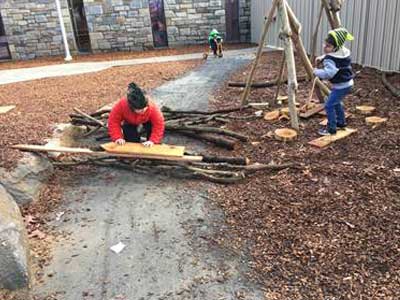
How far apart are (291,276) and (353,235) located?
718mm

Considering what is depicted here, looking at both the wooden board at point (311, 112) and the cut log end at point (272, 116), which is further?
the cut log end at point (272, 116)

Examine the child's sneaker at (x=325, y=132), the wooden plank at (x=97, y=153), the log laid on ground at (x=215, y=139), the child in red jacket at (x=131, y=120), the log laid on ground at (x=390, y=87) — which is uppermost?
the child in red jacket at (x=131, y=120)

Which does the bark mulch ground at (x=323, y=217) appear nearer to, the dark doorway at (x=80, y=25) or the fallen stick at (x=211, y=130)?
the fallen stick at (x=211, y=130)

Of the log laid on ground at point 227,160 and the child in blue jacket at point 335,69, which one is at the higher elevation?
the child in blue jacket at point 335,69

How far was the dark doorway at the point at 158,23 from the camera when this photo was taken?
16.5 m

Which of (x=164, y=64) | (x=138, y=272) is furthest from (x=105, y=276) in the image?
(x=164, y=64)

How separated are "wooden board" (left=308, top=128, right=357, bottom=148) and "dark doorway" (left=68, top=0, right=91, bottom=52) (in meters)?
14.2

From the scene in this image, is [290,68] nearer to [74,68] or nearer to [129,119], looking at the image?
[129,119]

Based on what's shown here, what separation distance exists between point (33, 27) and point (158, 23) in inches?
204

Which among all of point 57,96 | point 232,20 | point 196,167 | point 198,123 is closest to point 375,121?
point 198,123

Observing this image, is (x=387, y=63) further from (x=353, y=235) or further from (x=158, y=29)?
(x=158, y=29)

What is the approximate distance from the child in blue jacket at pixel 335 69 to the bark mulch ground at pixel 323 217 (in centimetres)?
47

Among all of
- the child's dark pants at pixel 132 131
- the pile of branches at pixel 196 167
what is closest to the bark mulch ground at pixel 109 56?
the child's dark pants at pixel 132 131

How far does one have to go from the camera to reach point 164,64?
13094mm
